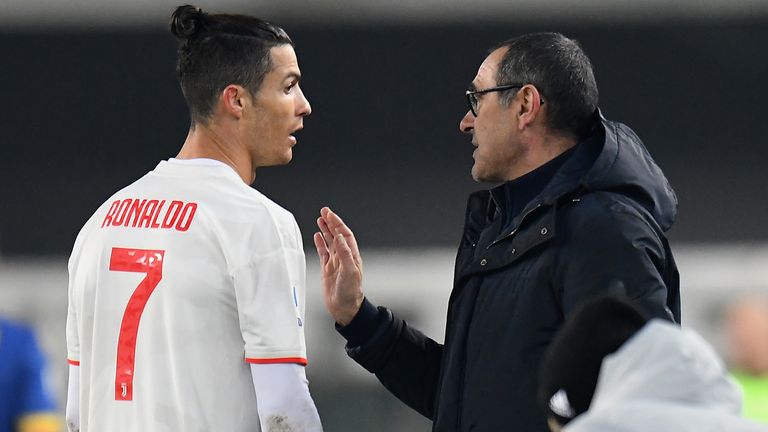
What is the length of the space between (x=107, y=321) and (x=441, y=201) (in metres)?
6.72

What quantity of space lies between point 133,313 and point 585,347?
123cm

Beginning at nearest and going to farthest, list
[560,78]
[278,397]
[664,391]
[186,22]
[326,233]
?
[664,391] < [278,397] < [186,22] < [560,78] < [326,233]

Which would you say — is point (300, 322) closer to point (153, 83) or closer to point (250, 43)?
point (250, 43)

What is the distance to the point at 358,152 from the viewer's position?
949cm

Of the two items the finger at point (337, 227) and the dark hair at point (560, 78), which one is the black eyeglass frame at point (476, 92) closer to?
the dark hair at point (560, 78)

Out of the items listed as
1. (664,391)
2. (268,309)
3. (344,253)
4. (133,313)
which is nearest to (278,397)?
(268,309)

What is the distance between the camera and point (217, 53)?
3.14 meters

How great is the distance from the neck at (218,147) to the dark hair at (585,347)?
1.26 metres

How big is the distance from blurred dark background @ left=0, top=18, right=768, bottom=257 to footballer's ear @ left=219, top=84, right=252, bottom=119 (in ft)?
19.9

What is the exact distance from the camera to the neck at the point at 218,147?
122 inches

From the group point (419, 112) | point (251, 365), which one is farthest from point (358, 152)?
point (251, 365)

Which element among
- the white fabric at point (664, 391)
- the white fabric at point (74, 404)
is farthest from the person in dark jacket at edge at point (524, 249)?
the white fabric at point (664, 391)

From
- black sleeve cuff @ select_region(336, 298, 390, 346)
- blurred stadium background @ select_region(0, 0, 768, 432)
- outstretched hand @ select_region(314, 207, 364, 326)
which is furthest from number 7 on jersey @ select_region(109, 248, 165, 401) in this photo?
blurred stadium background @ select_region(0, 0, 768, 432)

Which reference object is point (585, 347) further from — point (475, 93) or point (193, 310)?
point (475, 93)
